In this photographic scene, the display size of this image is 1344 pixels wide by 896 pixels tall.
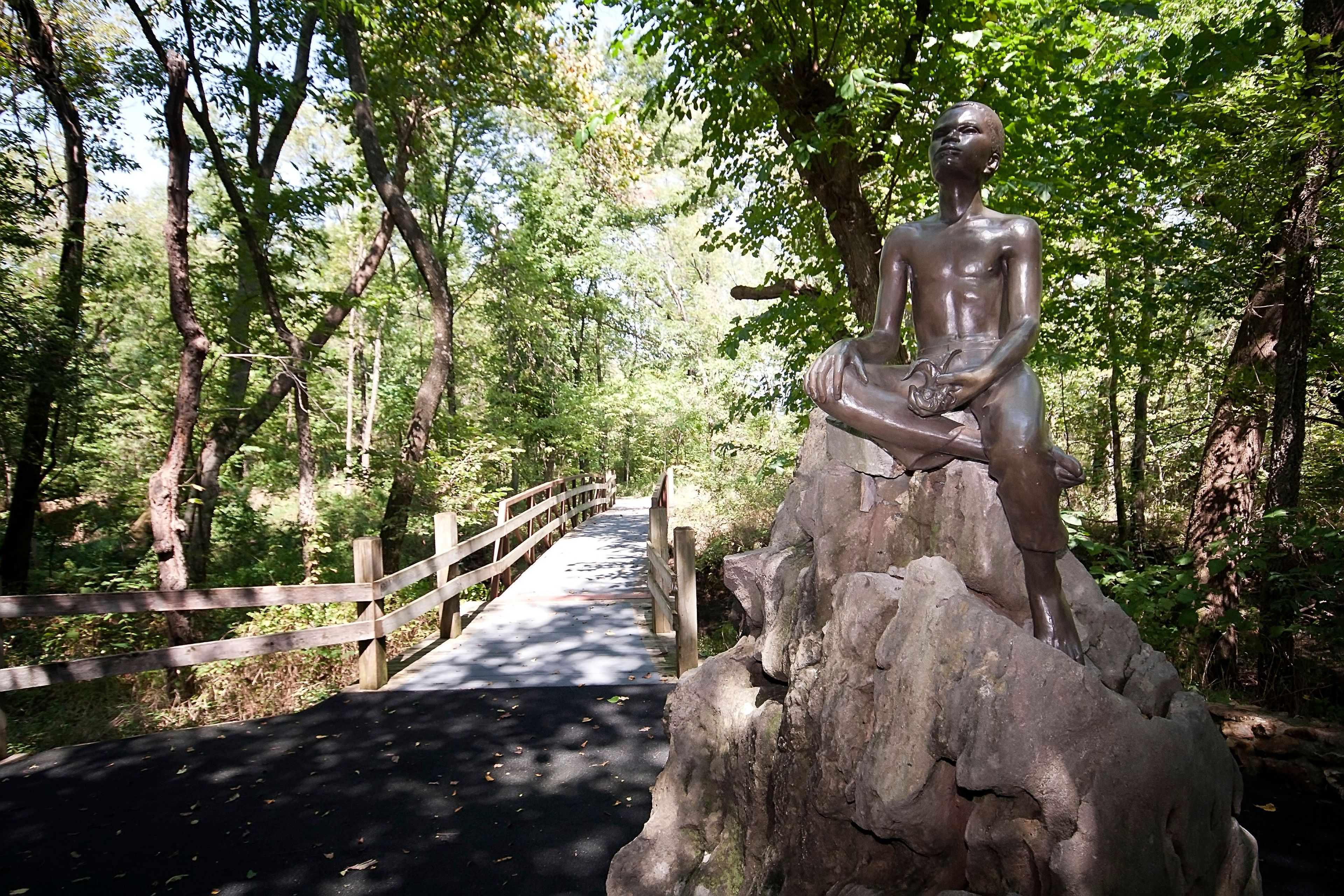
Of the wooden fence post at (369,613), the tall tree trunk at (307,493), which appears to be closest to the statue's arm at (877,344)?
the wooden fence post at (369,613)

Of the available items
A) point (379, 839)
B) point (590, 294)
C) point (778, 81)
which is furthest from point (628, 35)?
point (590, 294)

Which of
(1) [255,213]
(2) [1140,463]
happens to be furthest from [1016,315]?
(1) [255,213]

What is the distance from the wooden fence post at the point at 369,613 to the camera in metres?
5.76

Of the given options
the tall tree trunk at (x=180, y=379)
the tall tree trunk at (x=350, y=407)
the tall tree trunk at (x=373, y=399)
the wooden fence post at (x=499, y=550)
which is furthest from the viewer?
the tall tree trunk at (x=373, y=399)

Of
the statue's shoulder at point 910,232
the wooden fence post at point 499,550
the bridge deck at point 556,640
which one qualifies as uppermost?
the statue's shoulder at point 910,232

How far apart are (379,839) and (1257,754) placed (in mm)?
4777

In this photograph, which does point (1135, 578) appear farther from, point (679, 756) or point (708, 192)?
point (708, 192)

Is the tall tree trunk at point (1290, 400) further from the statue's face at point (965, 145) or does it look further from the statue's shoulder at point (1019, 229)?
the statue's face at point (965, 145)

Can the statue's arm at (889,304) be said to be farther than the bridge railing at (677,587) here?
No

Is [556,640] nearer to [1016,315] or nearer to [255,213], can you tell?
[1016,315]

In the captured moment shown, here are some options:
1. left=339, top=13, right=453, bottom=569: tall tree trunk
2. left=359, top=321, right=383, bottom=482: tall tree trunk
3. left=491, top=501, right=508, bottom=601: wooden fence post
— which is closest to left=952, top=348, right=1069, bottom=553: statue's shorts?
left=491, top=501, right=508, bottom=601: wooden fence post

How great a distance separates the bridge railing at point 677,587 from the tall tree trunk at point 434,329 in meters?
3.60

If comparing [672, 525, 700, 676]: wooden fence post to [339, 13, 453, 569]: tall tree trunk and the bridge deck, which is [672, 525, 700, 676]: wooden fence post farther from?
[339, 13, 453, 569]: tall tree trunk

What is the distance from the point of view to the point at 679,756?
10.2ft
